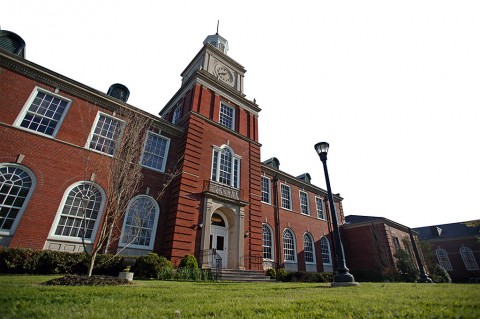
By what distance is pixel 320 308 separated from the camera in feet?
11.4

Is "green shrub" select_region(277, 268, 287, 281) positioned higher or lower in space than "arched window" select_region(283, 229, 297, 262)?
lower

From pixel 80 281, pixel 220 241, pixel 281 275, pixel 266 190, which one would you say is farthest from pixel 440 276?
pixel 80 281

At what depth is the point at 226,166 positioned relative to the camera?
57.5 ft

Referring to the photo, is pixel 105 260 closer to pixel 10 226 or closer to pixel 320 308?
pixel 10 226

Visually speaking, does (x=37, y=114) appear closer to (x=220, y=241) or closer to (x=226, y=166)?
(x=226, y=166)

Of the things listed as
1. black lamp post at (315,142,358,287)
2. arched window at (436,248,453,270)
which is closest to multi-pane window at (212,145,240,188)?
black lamp post at (315,142,358,287)

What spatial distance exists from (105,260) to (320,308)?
1000 cm

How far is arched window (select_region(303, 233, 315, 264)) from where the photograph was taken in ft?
72.9

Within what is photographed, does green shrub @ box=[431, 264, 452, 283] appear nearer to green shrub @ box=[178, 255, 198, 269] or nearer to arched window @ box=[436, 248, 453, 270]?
arched window @ box=[436, 248, 453, 270]

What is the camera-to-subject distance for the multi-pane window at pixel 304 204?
24594 mm

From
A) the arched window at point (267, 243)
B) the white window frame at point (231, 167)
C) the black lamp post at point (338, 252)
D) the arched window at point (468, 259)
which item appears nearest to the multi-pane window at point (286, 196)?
the arched window at point (267, 243)

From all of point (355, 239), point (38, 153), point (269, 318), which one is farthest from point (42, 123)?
point (355, 239)

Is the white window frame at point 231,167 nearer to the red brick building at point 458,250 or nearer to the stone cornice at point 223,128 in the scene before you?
the stone cornice at point 223,128

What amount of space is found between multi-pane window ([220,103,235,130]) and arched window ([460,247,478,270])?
42671 millimetres
